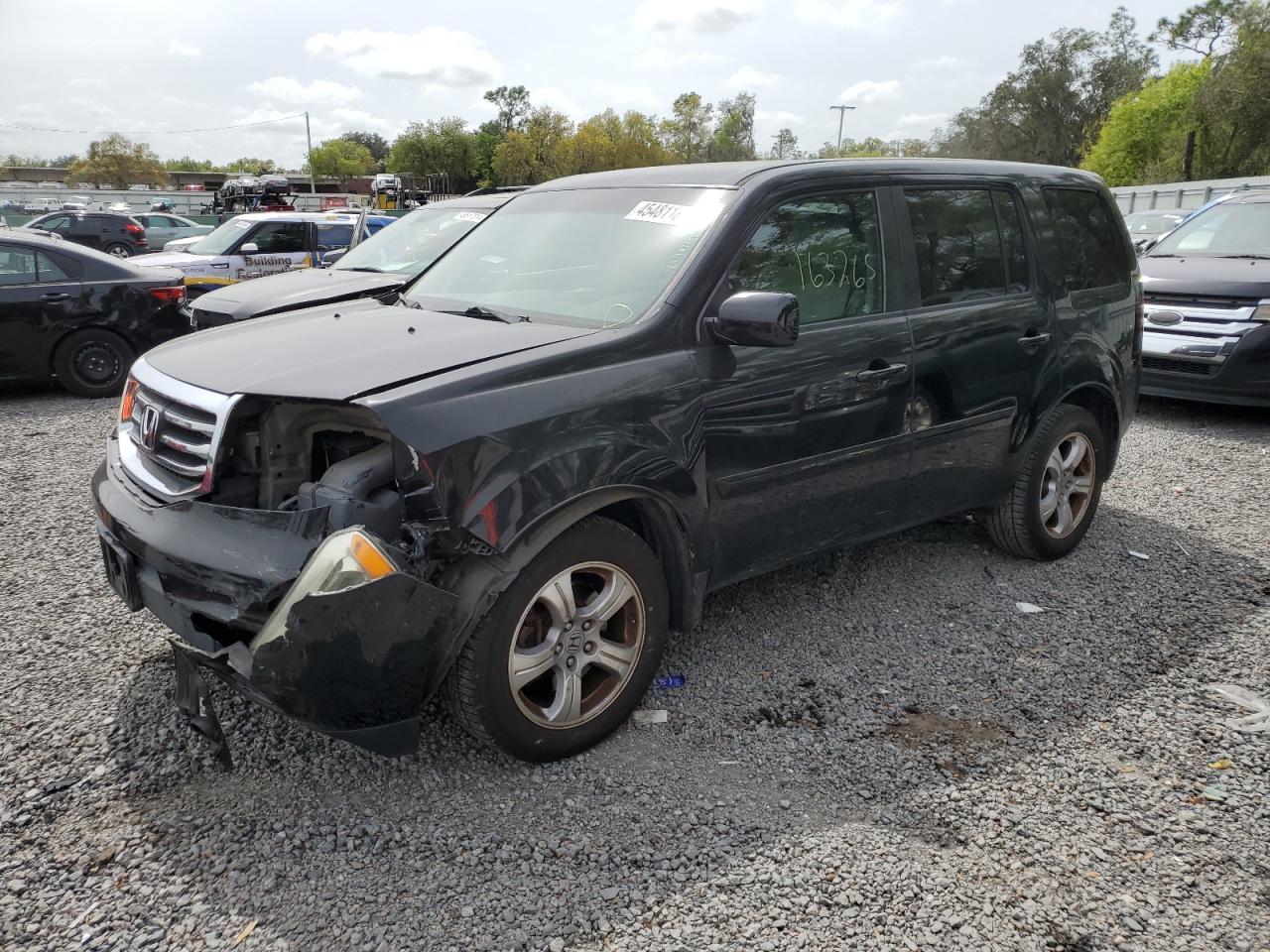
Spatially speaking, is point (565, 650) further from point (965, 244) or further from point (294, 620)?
point (965, 244)

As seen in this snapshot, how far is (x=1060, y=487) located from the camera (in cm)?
499

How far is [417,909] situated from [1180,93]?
73205mm

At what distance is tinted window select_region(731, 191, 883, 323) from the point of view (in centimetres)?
358

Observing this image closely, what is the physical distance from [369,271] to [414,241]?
0.53 meters

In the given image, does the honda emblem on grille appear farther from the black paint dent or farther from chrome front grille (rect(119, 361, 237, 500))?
the black paint dent

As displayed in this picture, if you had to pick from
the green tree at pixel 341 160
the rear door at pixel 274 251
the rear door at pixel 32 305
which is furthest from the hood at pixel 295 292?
the green tree at pixel 341 160

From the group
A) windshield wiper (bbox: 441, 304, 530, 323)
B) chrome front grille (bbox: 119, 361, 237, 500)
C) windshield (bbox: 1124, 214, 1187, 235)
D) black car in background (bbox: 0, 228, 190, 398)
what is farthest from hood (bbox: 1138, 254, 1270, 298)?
windshield (bbox: 1124, 214, 1187, 235)

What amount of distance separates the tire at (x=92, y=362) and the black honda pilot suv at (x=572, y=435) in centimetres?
647

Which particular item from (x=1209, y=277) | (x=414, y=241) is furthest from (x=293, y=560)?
(x=1209, y=277)

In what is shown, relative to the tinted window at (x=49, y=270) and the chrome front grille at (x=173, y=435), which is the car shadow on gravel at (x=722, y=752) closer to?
the chrome front grille at (x=173, y=435)

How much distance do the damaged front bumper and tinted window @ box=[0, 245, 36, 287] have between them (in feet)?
23.8

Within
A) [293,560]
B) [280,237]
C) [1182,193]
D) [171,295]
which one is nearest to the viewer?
[293,560]

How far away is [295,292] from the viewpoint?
27.1 feet

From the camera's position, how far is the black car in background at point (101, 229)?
2476cm
